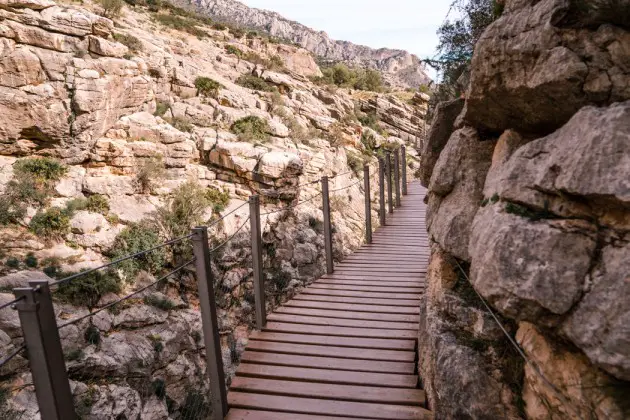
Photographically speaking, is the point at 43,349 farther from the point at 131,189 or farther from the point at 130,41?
the point at 130,41

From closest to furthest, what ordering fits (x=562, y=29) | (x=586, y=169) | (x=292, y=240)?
(x=586, y=169) < (x=562, y=29) < (x=292, y=240)

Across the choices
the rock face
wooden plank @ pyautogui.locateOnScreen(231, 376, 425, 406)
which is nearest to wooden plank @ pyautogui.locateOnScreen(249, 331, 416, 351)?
wooden plank @ pyautogui.locateOnScreen(231, 376, 425, 406)

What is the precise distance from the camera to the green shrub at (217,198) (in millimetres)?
13508

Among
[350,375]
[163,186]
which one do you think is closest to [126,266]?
[163,186]

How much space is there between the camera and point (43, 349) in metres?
1.79

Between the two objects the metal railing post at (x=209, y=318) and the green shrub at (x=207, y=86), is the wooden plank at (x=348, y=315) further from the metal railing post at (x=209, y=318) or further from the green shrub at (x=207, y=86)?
the green shrub at (x=207, y=86)

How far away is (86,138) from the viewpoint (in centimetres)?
1284

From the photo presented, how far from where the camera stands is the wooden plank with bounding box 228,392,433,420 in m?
3.48

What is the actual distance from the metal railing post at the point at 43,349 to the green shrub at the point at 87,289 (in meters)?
8.55

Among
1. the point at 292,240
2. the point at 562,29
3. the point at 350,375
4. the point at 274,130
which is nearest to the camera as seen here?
the point at 562,29

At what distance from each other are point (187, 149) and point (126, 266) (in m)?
5.12

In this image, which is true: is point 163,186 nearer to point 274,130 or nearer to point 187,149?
point 187,149

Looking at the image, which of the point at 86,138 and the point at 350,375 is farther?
the point at 86,138

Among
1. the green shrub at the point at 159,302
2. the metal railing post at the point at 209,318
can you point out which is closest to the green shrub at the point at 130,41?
the green shrub at the point at 159,302
